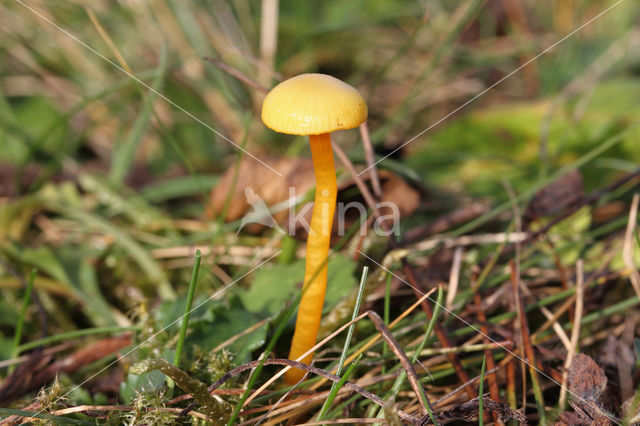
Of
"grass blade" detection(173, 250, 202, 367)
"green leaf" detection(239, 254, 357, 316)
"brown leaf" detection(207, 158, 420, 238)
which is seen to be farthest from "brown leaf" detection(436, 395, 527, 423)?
"brown leaf" detection(207, 158, 420, 238)

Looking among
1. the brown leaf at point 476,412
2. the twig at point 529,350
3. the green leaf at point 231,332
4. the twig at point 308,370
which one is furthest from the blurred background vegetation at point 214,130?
the brown leaf at point 476,412

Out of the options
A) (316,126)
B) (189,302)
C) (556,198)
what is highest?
(316,126)

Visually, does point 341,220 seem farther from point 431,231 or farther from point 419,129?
point 419,129

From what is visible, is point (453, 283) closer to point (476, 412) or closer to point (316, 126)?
point (476, 412)

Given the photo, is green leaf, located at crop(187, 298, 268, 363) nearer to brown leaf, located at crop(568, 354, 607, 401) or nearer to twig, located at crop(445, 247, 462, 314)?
twig, located at crop(445, 247, 462, 314)

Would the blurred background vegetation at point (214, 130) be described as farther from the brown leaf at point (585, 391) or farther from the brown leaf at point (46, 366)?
the brown leaf at point (585, 391)

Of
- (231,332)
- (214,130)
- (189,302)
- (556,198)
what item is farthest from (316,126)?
(556,198)
